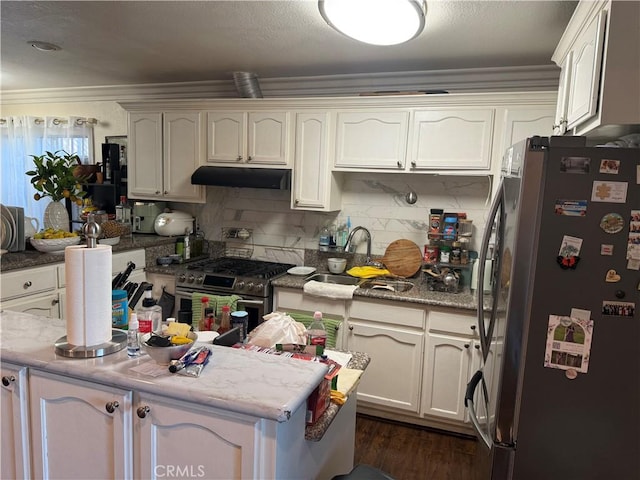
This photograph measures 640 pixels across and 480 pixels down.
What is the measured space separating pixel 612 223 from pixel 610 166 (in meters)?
0.18

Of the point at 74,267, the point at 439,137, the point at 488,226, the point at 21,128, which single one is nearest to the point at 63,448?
the point at 74,267

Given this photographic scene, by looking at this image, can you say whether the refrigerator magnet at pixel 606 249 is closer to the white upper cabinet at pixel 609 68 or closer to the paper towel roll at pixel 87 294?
the white upper cabinet at pixel 609 68

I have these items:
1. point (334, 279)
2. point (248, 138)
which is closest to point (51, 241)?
point (248, 138)

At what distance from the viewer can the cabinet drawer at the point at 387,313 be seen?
108 inches

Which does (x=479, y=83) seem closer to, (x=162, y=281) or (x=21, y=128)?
(x=162, y=281)

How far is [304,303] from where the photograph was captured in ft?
9.84

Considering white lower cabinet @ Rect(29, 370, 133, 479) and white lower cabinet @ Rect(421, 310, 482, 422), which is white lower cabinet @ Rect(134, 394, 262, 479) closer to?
white lower cabinet @ Rect(29, 370, 133, 479)

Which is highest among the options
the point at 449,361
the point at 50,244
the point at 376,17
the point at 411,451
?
the point at 376,17

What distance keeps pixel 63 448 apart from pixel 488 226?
5.62 ft

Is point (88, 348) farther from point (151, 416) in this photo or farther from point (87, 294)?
point (151, 416)

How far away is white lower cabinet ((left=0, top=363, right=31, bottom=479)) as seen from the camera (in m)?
1.35

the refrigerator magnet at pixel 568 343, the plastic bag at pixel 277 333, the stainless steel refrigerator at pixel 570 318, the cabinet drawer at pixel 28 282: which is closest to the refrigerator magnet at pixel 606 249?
the stainless steel refrigerator at pixel 570 318

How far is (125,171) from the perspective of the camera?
4.11 metres

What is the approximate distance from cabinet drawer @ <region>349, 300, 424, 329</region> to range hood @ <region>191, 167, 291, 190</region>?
3.33 feet
